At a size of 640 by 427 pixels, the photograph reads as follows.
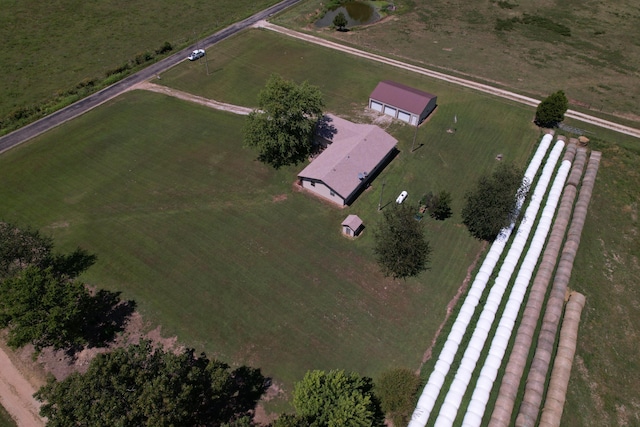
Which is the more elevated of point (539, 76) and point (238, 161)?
point (539, 76)

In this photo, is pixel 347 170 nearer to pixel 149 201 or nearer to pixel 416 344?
pixel 416 344

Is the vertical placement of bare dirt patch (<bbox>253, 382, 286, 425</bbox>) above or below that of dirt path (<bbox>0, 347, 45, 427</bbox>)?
above

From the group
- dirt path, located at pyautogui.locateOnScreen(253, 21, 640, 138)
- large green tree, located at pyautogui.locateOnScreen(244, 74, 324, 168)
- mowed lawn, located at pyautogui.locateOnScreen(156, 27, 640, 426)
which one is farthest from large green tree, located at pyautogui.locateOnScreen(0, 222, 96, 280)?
dirt path, located at pyautogui.locateOnScreen(253, 21, 640, 138)

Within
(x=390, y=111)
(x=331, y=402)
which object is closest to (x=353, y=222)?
(x=331, y=402)

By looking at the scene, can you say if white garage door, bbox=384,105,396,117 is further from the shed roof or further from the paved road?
the paved road

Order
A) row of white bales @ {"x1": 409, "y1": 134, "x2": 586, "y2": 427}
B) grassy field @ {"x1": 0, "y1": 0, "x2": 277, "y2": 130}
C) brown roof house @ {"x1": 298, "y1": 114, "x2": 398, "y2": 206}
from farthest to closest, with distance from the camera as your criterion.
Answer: grassy field @ {"x1": 0, "y1": 0, "x2": 277, "y2": 130} < brown roof house @ {"x1": 298, "y1": 114, "x2": 398, "y2": 206} < row of white bales @ {"x1": 409, "y1": 134, "x2": 586, "y2": 427}

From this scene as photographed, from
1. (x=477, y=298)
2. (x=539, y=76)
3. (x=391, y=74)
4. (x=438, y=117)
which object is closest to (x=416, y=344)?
(x=477, y=298)

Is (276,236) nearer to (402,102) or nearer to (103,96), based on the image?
(402,102)
